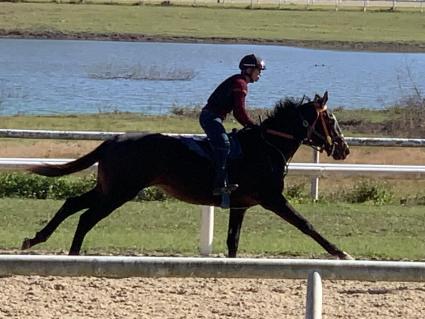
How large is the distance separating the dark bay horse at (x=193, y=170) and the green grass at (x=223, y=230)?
0.89m

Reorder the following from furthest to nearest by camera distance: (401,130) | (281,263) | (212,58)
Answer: (212,58), (401,130), (281,263)

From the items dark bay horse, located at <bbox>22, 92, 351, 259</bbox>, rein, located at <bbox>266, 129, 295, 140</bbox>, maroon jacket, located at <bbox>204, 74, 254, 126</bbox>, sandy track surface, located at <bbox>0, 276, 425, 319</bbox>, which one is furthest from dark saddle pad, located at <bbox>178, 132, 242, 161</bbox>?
sandy track surface, located at <bbox>0, 276, 425, 319</bbox>

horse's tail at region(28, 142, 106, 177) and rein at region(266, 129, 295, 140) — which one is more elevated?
rein at region(266, 129, 295, 140)

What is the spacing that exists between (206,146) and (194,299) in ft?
6.40

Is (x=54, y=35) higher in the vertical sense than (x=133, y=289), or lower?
higher

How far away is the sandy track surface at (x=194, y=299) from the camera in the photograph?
24.4 feet

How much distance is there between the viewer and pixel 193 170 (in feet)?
30.7

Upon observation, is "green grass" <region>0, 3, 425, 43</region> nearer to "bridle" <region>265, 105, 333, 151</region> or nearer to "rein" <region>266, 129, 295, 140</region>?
"bridle" <region>265, 105, 333, 151</region>

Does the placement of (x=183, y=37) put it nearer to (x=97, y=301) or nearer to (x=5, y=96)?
(x=5, y=96)

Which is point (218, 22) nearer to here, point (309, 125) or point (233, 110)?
point (309, 125)

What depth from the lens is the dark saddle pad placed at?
9.39 meters

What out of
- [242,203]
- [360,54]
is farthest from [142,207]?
[360,54]

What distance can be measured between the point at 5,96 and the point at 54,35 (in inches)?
944

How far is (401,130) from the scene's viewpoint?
2334 cm
